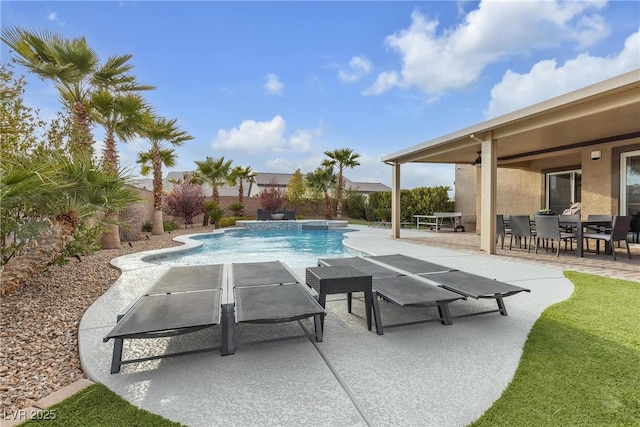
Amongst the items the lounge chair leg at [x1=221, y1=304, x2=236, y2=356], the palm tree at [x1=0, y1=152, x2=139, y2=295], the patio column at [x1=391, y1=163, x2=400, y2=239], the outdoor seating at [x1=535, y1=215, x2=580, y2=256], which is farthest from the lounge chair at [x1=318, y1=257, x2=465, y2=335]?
the patio column at [x1=391, y1=163, x2=400, y2=239]

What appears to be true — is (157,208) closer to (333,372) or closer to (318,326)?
(318,326)

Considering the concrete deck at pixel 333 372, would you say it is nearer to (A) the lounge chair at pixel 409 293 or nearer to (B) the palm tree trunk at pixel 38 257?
(A) the lounge chair at pixel 409 293

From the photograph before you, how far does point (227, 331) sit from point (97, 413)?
1.14m

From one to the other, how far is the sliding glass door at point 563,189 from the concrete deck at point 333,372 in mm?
11534

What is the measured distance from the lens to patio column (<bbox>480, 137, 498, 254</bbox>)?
901 cm

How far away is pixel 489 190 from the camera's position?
9.01m

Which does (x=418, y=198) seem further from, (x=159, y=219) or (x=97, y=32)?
(x=97, y=32)

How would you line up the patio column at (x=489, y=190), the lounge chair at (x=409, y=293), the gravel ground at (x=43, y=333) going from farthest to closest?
the patio column at (x=489, y=190)
the lounge chair at (x=409, y=293)
the gravel ground at (x=43, y=333)

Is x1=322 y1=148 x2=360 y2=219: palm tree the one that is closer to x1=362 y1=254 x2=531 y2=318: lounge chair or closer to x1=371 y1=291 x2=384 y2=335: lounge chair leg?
x1=362 y1=254 x2=531 y2=318: lounge chair

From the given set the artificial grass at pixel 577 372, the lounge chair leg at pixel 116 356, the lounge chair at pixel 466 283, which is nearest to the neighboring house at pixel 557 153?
the artificial grass at pixel 577 372

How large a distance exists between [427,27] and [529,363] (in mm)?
12583

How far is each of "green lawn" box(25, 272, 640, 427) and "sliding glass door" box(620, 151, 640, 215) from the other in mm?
8169

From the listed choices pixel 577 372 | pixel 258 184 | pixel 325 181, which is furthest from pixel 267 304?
pixel 258 184

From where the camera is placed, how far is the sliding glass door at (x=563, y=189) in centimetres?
1280
